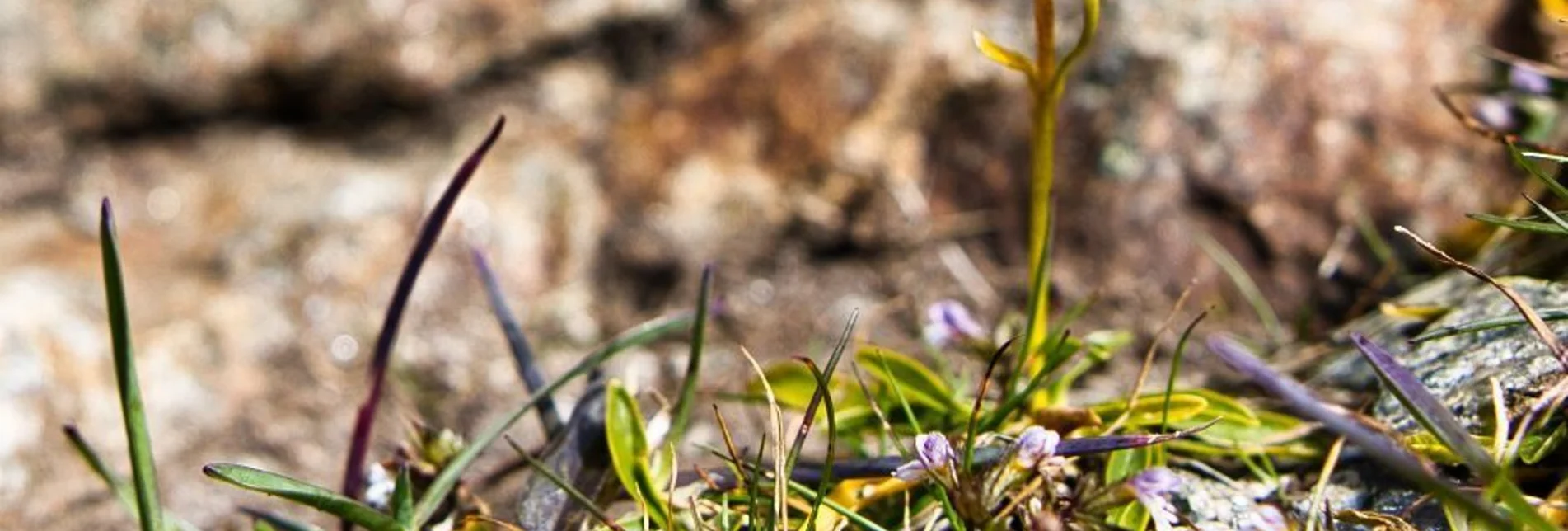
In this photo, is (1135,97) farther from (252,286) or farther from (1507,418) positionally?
(252,286)

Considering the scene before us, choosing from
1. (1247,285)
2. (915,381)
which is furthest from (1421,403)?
(1247,285)

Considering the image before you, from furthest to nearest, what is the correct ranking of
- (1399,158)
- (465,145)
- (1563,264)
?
(465,145), (1399,158), (1563,264)

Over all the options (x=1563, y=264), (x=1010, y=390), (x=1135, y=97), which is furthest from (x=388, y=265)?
(x=1563, y=264)

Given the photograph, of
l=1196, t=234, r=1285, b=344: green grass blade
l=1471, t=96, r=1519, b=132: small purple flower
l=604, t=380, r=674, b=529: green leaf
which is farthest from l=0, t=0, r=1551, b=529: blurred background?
l=604, t=380, r=674, b=529: green leaf

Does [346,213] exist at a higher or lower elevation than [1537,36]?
higher

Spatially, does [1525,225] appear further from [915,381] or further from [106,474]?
[106,474]

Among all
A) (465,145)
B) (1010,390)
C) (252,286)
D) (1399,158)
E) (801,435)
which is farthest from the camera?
(465,145)
